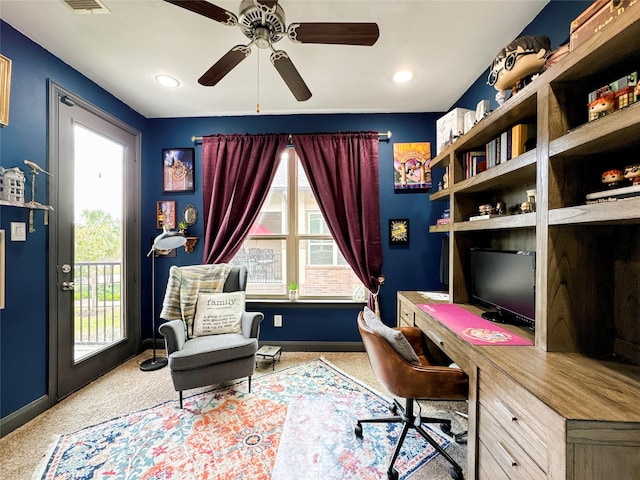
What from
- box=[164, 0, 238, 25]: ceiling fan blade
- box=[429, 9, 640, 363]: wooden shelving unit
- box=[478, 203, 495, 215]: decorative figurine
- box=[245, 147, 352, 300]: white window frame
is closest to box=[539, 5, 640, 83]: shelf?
box=[429, 9, 640, 363]: wooden shelving unit

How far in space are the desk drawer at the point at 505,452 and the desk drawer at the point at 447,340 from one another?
0.21m

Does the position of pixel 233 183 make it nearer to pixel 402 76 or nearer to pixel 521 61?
pixel 402 76

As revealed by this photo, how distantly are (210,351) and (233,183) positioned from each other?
1742mm

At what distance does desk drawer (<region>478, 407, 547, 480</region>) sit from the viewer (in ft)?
2.76

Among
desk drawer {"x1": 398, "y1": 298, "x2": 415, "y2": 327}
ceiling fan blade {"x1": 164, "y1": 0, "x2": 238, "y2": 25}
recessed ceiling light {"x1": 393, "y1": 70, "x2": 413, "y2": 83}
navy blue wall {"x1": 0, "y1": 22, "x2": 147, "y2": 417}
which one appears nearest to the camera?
ceiling fan blade {"x1": 164, "y1": 0, "x2": 238, "y2": 25}

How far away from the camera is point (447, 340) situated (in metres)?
1.43

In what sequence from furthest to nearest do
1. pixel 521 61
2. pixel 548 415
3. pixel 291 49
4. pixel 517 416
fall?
pixel 291 49
pixel 521 61
pixel 517 416
pixel 548 415

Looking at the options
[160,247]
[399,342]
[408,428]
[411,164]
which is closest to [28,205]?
[160,247]

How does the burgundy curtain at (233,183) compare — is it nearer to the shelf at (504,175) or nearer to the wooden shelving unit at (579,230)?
the shelf at (504,175)

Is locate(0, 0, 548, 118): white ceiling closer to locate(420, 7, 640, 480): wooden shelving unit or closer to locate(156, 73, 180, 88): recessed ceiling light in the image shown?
locate(156, 73, 180, 88): recessed ceiling light

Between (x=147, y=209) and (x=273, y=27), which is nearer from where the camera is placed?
(x=273, y=27)

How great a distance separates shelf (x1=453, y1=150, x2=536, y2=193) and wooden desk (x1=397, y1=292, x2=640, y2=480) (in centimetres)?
89

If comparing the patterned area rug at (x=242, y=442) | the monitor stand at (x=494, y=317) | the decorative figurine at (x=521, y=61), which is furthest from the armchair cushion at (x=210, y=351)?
the decorative figurine at (x=521, y=61)

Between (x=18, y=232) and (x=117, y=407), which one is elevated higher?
(x=18, y=232)
